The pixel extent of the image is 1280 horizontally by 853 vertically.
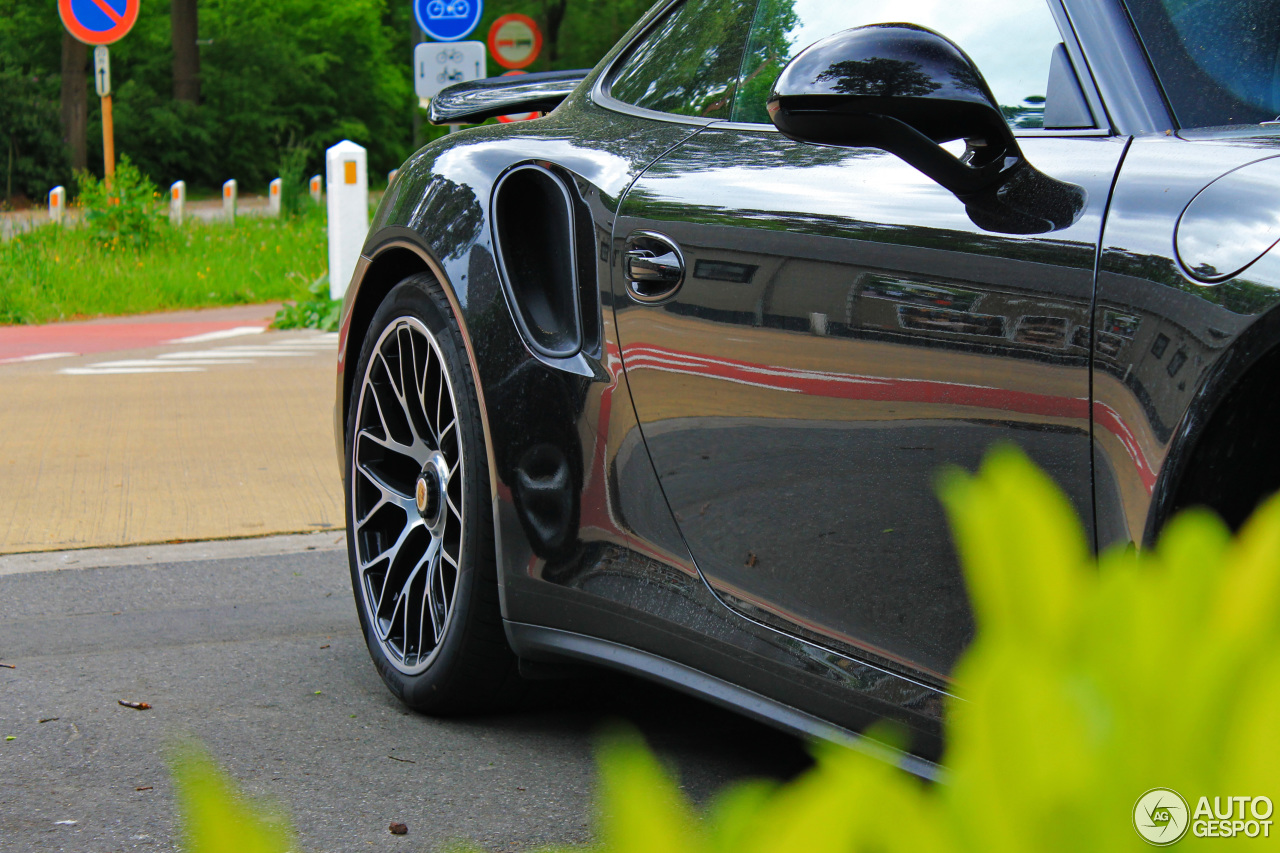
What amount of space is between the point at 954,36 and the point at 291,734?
1847mm

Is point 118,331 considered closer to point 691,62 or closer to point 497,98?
point 497,98

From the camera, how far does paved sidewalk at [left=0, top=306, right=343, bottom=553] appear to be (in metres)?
5.25

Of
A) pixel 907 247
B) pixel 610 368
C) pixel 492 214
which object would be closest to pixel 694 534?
pixel 610 368

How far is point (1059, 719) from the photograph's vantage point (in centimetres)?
36

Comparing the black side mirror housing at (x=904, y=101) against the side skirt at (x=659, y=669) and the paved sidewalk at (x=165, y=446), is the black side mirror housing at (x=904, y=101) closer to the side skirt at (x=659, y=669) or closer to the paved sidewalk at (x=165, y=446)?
the side skirt at (x=659, y=669)

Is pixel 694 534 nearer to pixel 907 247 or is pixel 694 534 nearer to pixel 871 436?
pixel 871 436

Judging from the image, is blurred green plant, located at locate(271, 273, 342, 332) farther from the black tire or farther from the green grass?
the black tire

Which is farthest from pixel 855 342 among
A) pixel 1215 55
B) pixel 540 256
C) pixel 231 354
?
pixel 231 354

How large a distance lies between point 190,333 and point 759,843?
40.3 ft

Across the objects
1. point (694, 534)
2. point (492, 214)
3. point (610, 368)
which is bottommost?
point (694, 534)

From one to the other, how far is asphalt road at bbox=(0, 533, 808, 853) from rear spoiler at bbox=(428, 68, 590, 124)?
1.31 metres

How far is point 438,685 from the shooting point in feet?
9.85

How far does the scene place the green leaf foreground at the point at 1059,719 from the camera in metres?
0.36

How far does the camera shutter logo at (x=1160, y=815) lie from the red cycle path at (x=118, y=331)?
34.1 ft
